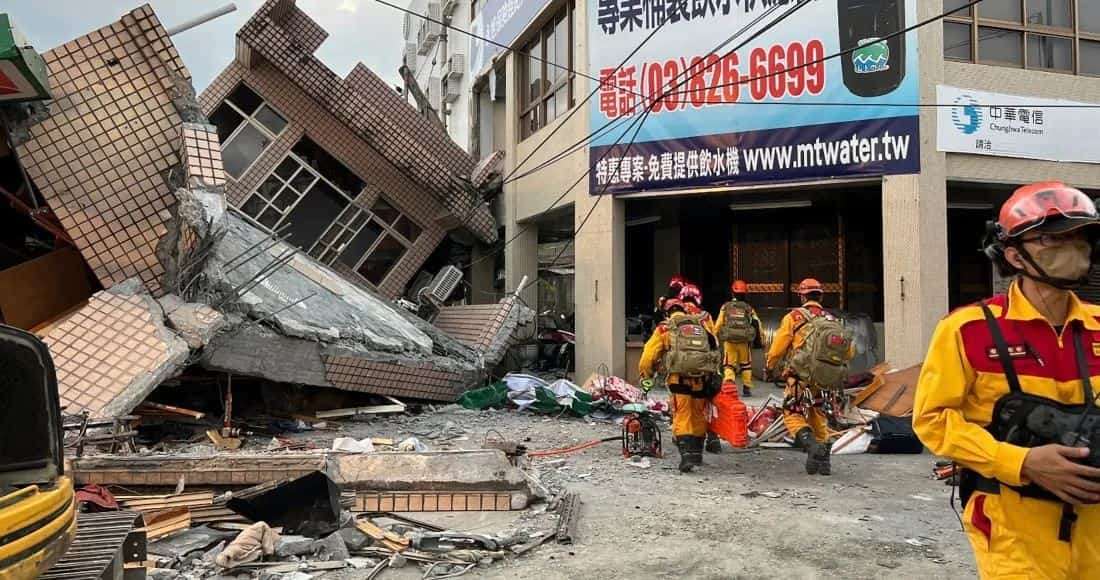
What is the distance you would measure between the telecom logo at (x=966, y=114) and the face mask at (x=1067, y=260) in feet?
31.4

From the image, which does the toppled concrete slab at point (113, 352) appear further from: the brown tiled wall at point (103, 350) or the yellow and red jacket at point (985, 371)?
the yellow and red jacket at point (985, 371)

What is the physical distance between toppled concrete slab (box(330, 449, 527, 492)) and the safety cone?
2228mm

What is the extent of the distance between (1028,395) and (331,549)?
3.65 metres

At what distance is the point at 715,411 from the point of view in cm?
696

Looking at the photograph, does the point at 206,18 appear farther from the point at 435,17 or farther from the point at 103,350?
the point at 435,17

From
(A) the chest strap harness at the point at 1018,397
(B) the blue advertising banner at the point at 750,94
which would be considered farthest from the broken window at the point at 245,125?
(A) the chest strap harness at the point at 1018,397

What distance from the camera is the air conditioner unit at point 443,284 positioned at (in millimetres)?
14273

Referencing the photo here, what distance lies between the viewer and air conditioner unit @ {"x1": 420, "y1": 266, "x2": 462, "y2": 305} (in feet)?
46.8

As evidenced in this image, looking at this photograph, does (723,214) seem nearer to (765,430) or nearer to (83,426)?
(765,430)

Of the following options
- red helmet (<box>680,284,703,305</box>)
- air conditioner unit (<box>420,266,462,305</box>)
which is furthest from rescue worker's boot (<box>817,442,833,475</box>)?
air conditioner unit (<box>420,266,462,305</box>)

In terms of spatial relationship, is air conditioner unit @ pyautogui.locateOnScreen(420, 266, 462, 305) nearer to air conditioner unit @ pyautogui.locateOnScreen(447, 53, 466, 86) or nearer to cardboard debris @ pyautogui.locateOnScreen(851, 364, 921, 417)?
cardboard debris @ pyautogui.locateOnScreen(851, 364, 921, 417)

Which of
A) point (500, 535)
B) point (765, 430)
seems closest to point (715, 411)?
point (765, 430)

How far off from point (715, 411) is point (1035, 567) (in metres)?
4.87

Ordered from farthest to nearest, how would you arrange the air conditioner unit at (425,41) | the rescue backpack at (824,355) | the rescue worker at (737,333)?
the air conditioner unit at (425,41) → the rescue worker at (737,333) → the rescue backpack at (824,355)
